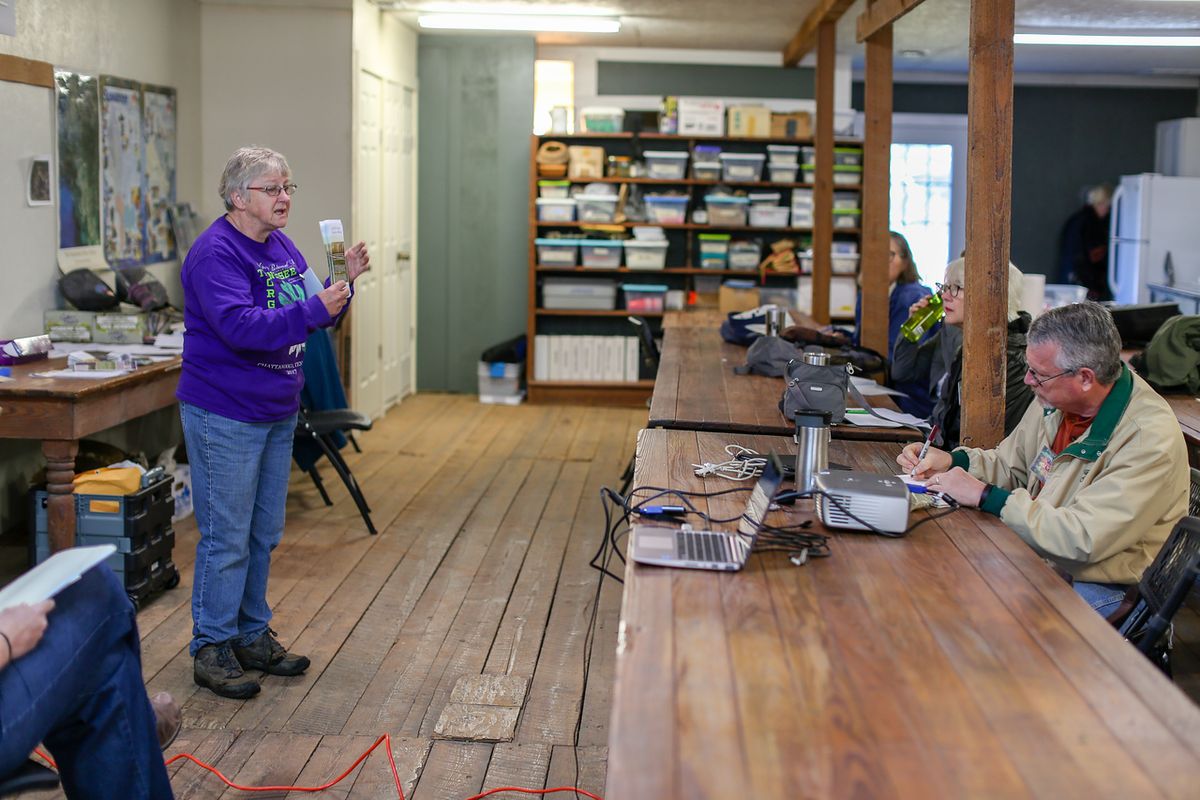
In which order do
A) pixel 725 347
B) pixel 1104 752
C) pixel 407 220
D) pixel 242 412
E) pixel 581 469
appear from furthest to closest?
1. pixel 407 220
2. pixel 581 469
3. pixel 725 347
4. pixel 242 412
5. pixel 1104 752

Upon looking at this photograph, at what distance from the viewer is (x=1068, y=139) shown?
40.2ft

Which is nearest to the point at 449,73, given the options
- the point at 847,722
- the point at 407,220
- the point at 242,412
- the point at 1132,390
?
the point at 407,220

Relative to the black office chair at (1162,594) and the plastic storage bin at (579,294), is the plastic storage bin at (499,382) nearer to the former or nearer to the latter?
the plastic storage bin at (579,294)

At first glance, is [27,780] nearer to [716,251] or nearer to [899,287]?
[899,287]

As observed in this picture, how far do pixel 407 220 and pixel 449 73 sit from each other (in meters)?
1.22

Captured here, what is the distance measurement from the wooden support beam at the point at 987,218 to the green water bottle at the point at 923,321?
4.77ft

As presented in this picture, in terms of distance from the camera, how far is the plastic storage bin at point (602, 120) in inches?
392

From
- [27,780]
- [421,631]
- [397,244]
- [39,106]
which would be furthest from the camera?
[397,244]

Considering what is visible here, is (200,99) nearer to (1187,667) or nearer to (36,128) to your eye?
(36,128)

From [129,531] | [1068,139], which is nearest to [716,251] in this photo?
[1068,139]

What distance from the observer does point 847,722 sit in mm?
1879

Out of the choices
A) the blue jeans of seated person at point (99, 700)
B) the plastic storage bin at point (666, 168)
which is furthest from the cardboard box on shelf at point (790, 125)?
the blue jeans of seated person at point (99, 700)

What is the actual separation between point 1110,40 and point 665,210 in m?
3.54

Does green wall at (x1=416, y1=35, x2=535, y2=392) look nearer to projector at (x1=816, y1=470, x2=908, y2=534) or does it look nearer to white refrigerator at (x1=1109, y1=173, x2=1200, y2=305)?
white refrigerator at (x1=1109, y1=173, x2=1200, y2=305)
